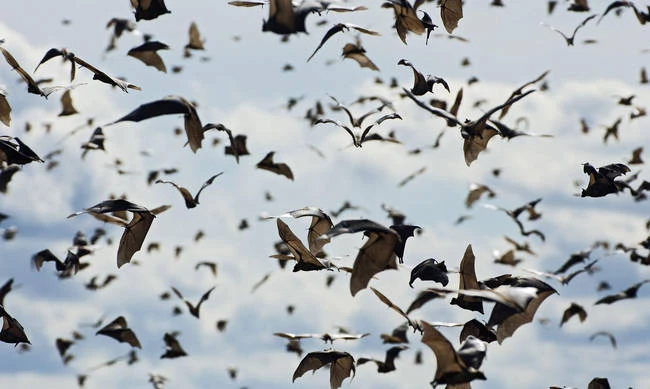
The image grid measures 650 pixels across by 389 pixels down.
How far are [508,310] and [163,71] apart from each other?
438 centimetres

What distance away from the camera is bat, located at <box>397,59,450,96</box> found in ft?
18.1

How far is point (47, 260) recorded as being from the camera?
6.46 metres

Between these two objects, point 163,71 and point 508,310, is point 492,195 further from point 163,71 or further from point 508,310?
point 508,310

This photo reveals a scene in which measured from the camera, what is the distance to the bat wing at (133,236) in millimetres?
5223

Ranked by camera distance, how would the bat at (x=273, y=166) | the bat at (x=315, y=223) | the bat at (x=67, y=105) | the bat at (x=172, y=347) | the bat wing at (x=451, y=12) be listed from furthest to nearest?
the bat at (x=172, y=347) < the bat at (x=67, y=105) < the bat at (x=273, y=166) < the bat wing at (x=451, y=12) < the bat at (x=315, y=223)

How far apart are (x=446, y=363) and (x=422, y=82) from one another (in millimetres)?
2693

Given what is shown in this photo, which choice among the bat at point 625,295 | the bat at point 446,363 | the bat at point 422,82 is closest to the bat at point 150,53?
the bat at point 422,82

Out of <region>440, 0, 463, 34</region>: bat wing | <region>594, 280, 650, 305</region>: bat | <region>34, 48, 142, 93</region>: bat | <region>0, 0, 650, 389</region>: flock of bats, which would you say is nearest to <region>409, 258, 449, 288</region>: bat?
<region>0, 0, 650, 389</region>: flock of bats

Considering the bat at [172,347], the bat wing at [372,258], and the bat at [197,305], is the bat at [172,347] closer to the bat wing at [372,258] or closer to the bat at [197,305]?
the bat at [197,305]

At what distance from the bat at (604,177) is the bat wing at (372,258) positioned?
2.41 meters

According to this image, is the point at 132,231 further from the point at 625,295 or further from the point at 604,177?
the point at 625,295

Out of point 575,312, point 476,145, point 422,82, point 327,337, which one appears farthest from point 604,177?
point 575,312

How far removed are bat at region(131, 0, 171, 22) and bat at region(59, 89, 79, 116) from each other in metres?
3.03

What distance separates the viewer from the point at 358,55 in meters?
6.61
